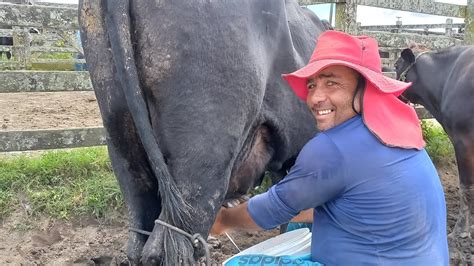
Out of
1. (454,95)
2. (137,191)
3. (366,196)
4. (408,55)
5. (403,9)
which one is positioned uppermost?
(403,9)

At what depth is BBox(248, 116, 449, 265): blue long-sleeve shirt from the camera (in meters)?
1.85

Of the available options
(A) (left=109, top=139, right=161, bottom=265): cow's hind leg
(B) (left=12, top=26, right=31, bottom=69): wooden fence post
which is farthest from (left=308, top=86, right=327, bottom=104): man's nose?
(B) (left=12, top=26, right=31, bottom=69): wooden fence post

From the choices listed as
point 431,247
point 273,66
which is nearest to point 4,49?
point 273,66

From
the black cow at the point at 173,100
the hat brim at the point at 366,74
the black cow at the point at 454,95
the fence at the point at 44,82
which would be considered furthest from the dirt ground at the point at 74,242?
the hat brim at the point at 366,74

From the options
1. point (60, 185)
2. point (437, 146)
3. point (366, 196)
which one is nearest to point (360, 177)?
point (366, 196)

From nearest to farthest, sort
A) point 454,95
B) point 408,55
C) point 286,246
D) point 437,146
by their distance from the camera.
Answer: point 286,246 → point 454,95 → point 408,55 → point 437,146

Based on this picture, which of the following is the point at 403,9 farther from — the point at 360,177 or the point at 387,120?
the point at 360,177

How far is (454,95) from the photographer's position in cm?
503

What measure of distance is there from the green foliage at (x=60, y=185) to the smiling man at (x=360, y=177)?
2.26 meters

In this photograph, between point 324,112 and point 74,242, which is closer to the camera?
point 324,112

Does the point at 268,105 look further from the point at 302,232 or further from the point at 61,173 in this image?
the point at 61,173

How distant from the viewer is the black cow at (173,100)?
1.93 meters

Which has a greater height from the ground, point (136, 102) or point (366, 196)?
point (136, 102)

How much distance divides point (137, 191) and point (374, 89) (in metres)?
1.05
